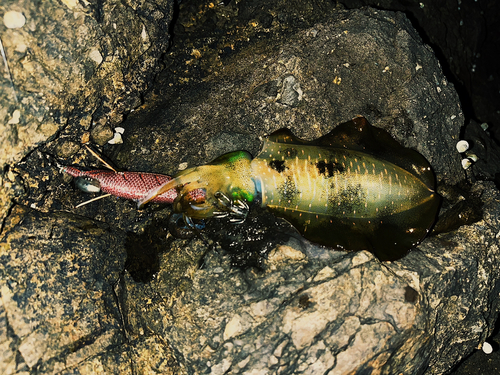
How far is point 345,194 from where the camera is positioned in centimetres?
413

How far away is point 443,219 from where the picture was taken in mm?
4332

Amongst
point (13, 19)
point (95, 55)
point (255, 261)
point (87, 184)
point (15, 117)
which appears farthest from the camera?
point (87, 184)

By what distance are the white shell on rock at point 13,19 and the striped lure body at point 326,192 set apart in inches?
68.1

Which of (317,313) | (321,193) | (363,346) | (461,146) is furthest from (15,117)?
(461,146)

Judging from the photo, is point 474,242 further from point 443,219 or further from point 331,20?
point 331,20

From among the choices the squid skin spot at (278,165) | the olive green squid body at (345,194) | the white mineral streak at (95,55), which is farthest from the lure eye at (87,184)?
the squid skin spot at (278,165)

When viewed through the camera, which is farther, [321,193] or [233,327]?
[321,193]

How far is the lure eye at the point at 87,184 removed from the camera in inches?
158

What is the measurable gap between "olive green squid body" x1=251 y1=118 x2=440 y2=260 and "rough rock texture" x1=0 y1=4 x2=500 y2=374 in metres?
0.20

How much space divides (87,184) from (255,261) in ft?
5.75

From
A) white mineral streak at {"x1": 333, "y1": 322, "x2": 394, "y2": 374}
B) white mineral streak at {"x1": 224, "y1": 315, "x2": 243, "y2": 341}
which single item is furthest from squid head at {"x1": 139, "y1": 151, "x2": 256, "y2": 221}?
white mineral streak at {"x1": 333, "y1": 322, "x2": 394, "y2": 374}

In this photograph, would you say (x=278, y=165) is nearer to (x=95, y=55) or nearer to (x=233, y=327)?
(x=233, y=327)

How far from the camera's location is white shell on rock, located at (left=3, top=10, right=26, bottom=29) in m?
3.34

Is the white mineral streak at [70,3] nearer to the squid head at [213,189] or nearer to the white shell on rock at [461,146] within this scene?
the squid head at [213,189]
